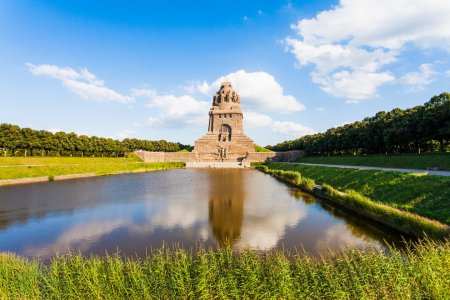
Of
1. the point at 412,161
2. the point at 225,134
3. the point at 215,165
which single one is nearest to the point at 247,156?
the point at 215,165

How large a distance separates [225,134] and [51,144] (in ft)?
170

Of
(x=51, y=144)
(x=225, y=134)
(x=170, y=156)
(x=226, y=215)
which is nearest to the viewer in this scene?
(x=226, y=215)

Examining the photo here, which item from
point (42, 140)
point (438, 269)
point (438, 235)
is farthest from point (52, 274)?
point (42, 140)

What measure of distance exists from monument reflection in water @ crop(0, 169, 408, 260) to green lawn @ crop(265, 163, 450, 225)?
223cm

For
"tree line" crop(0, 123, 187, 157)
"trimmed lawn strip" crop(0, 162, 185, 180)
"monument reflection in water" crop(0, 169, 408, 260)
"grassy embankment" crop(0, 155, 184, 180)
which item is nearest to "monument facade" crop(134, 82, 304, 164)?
"tree line" crop(0, 123, 187, 157)

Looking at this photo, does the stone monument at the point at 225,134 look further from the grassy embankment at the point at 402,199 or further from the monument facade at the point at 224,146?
the grassy embankment at the point at 402,199

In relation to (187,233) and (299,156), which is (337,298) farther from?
(299,156)

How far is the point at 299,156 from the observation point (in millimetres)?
70500

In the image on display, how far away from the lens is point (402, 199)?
13320mm

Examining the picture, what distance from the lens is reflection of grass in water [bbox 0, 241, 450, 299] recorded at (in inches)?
210

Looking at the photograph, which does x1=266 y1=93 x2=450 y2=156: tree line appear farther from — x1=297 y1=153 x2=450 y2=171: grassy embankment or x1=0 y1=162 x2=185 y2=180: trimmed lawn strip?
x1=0 y1=162 x2=185 y2=180: trimmed lawn strip

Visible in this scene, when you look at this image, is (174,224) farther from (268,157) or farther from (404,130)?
(268,157)

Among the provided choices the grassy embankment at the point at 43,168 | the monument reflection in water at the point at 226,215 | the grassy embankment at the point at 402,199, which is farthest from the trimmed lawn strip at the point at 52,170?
the grassy embankment at the point at 402,199

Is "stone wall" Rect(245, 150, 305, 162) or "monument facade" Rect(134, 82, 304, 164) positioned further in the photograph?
"monument facade" Rect(134, 82, 304, 164)
